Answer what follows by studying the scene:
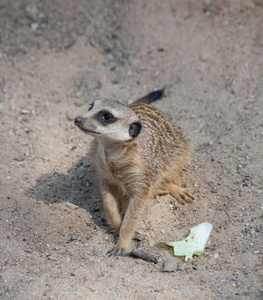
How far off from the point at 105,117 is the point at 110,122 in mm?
43

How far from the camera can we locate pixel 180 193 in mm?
3219

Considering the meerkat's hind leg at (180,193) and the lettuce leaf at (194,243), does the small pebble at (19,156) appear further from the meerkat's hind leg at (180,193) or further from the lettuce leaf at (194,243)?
the lettuce leaf at (194,243)

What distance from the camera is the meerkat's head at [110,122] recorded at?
97.3 inches

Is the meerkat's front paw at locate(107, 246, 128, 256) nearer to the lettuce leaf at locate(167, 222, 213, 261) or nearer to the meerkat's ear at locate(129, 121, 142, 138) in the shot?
the lettuce leaf at locate(167, 222, 213, 261)

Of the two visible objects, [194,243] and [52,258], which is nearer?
[52,258]

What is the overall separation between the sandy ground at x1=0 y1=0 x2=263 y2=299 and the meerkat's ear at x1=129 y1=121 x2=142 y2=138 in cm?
75

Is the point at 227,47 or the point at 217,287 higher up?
the point at 227,47

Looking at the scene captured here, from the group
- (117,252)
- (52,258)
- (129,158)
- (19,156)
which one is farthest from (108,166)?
(19,156)

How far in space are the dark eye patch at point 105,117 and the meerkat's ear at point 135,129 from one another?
13 centimetres

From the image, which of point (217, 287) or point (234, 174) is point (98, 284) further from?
point (234, 174)

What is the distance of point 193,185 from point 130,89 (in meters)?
1.52

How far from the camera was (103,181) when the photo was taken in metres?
3.03

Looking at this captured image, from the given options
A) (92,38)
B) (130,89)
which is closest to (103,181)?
(130,89)

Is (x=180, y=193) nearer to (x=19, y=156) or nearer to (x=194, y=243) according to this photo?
(x=194, y=243)
